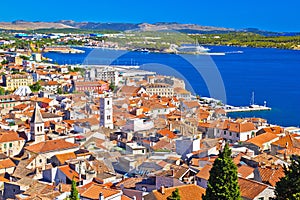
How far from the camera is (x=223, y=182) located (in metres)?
4.51

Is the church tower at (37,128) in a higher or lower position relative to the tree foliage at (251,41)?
lower

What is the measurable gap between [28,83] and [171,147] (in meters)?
16.7

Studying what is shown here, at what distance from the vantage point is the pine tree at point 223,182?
4488 mm

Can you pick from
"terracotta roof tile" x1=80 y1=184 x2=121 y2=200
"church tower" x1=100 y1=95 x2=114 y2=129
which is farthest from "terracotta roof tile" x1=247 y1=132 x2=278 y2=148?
"terracotta roof tile" x1=80 y1=184 x2=121 y2=200

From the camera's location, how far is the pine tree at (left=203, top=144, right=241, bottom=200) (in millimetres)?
4488

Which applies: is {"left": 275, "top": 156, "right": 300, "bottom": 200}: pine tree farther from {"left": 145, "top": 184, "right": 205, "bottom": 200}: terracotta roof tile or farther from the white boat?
the white boat

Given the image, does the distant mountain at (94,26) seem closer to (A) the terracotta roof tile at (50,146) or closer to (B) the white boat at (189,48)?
(B) the white boat at (189,48)

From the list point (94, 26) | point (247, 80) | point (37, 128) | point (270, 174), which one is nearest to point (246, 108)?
point (247, 80)

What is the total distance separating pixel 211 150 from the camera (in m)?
8.38

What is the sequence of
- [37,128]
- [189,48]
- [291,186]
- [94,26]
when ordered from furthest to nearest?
Result: 1. [94,26]
2. [189,48]
3. [37,128]
4. [291,186]

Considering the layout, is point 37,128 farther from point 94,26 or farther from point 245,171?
point 94,26

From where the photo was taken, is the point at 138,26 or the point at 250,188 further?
the point at 138,26

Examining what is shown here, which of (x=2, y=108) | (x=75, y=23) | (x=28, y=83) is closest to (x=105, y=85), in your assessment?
(x=28, y=83)

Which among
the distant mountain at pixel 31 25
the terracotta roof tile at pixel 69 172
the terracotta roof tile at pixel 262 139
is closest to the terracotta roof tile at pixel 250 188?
the terracotta roof tile at pixel 69 172
